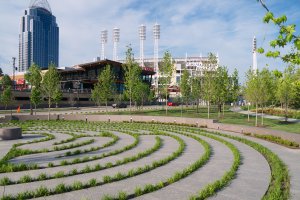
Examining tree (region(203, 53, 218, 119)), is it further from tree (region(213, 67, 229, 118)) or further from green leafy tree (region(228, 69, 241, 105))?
green leafy tree (region(228, 69, 241, 105))

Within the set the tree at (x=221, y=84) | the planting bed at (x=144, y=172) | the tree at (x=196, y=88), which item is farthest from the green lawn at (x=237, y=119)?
the planting bed at (x=144, y=172)

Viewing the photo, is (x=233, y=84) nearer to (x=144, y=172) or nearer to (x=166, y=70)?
(x=166, y=70)

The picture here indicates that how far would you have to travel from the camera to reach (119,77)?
Result: 110125mm

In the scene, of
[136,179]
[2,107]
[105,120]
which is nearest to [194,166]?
[136,179]

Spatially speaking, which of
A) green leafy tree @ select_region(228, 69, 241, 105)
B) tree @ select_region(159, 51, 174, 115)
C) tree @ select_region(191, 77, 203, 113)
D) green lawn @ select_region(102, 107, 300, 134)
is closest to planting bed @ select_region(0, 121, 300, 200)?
green lawn @ select_region(102, 107, 300, 134)

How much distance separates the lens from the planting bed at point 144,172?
11.3 m

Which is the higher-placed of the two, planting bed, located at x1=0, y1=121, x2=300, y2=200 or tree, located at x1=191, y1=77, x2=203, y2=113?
tree, located at x1=191, y1=77, x2=203, y2=113

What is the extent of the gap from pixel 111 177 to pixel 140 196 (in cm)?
273

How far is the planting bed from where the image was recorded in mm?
11312

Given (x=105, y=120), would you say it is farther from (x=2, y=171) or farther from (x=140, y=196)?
(x=140, y=196)

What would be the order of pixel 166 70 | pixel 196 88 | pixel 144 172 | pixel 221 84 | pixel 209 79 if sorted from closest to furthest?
1. pixel 144 172
2. pixel 209 79
3. pixel 221 84
4. pixel 166 70
5. pixel 196 88

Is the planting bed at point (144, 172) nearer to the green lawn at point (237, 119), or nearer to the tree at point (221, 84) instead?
the green lawn at point (237, 119)

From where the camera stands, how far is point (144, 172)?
14.6 m

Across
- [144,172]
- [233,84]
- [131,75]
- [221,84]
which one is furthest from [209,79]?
[144,172]
